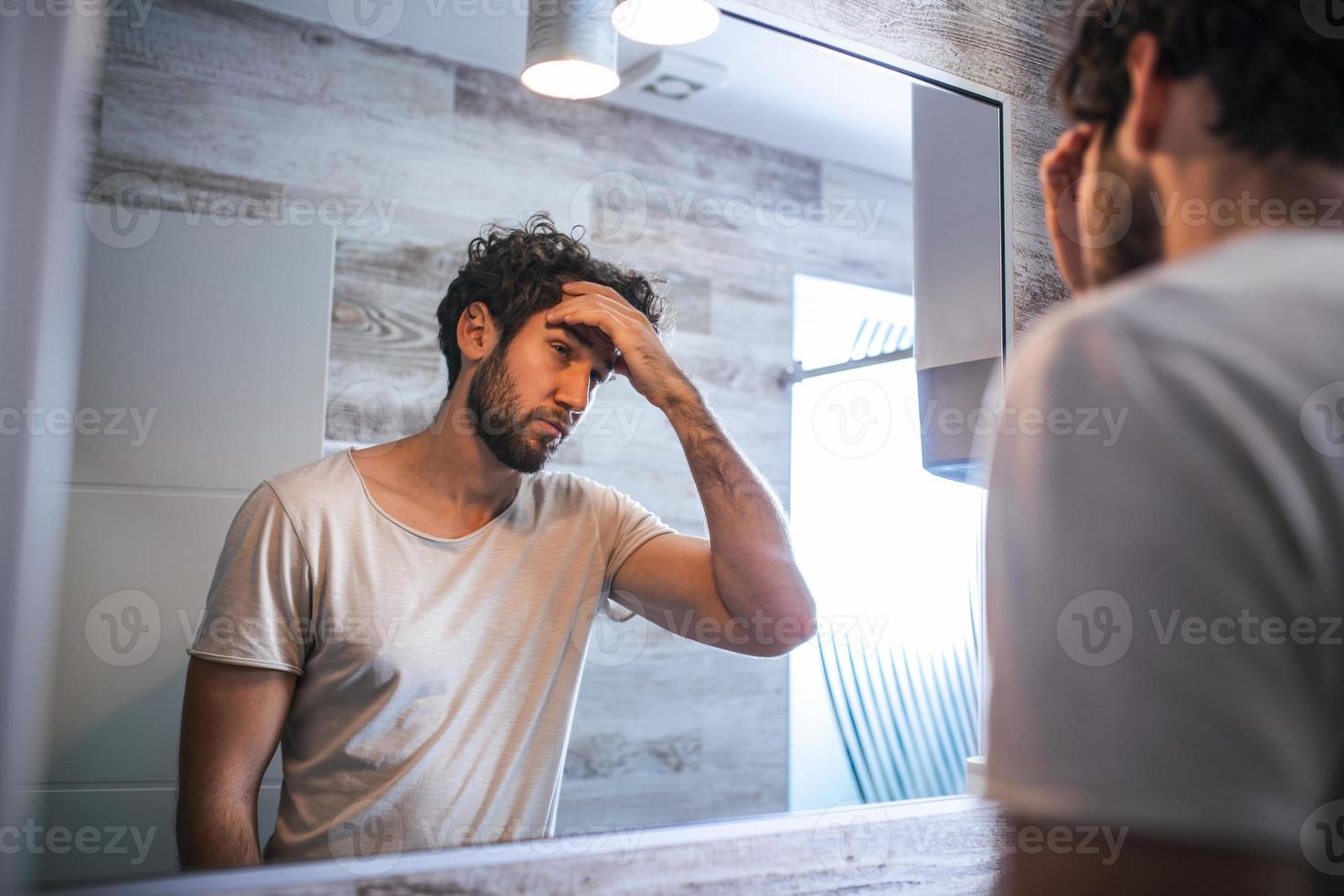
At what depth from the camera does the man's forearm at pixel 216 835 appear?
0.74 m

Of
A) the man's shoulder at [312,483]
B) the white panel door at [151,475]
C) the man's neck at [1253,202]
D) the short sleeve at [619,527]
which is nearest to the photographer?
the man's neck at [1253,202]

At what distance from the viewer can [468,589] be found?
940 millimetres

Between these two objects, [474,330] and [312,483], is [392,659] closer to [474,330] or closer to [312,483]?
[312,483]

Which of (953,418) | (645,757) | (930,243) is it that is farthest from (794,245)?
(645,757)

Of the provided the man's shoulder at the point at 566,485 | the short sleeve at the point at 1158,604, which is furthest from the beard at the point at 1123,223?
the man's shoulder at the point at 566,485

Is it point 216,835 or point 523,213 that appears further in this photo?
point 523,213

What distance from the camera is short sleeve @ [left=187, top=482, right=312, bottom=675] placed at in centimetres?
77

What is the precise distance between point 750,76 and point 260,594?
78 cm

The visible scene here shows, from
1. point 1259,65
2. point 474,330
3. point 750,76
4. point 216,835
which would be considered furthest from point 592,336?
point 1259,65

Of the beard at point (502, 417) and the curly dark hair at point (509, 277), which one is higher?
the curly dark hair at point (509, 277)

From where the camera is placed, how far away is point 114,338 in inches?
30.4

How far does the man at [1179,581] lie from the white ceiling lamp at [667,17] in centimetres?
72

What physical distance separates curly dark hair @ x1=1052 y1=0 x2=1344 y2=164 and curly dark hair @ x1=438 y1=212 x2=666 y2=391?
63cm

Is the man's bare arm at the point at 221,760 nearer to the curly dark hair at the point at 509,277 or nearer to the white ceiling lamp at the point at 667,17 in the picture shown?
the curly dark hair at the point at 509,277
